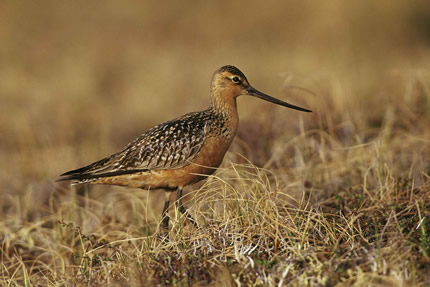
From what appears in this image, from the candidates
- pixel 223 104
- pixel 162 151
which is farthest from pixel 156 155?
pixel 223 104

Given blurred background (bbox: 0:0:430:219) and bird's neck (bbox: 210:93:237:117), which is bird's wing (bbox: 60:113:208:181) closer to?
bird's neck (bbox: 210:93:237:117)

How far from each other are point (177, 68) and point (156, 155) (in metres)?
8.05

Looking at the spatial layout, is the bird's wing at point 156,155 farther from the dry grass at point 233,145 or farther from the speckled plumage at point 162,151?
the dry grass at point 233,145

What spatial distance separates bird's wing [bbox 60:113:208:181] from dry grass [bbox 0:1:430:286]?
0.42 m

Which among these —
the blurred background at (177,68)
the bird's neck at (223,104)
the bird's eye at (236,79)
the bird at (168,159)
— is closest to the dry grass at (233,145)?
the blurred background at (177,68)

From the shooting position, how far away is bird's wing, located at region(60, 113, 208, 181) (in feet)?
19.0

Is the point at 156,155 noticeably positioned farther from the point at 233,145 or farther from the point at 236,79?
the point at 233,145

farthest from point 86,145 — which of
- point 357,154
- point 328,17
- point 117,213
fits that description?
point 328,17

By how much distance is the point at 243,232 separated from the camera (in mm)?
4559

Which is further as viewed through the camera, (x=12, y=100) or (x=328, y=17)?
(x=328, y=17)

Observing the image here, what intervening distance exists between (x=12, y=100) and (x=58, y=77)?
4.69ft

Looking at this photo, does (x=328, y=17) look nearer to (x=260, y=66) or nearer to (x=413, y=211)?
(x=260, y=66)

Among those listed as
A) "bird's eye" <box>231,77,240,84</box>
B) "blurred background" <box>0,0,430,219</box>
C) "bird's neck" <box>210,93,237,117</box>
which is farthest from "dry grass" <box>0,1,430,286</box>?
"bird's eye" <box>231,77,240,84</box>

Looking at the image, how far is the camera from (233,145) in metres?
7.83
